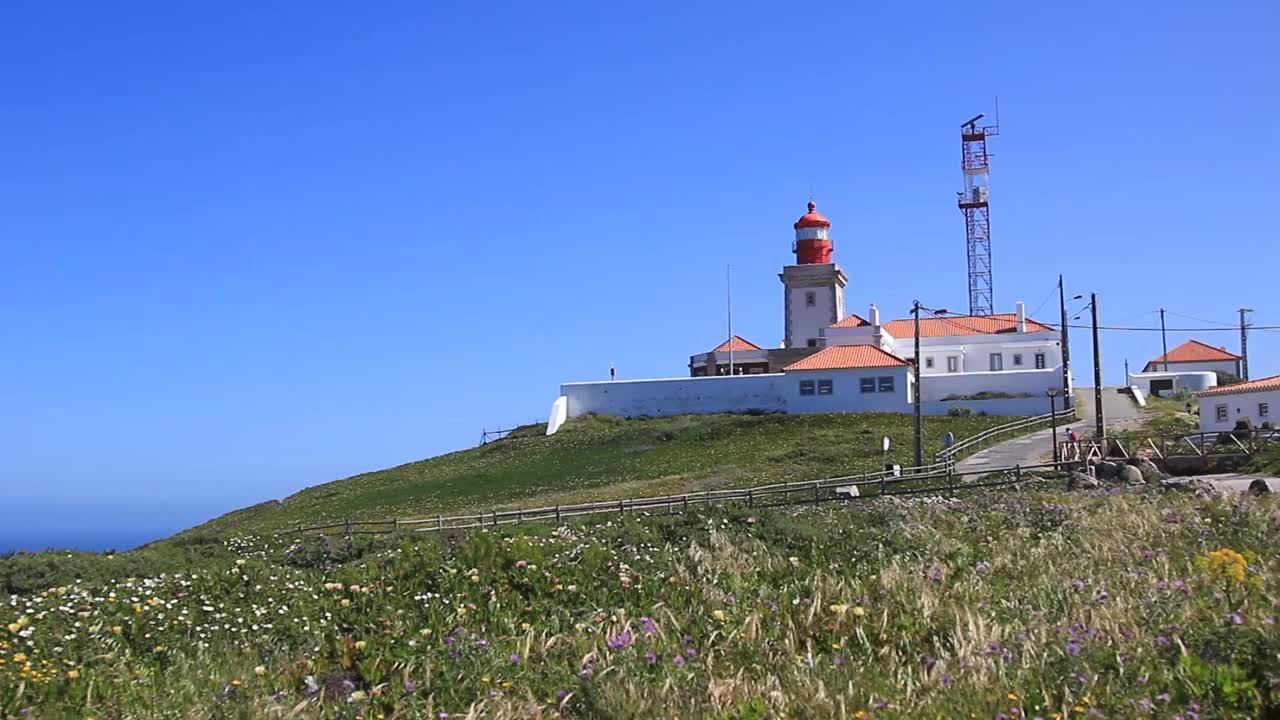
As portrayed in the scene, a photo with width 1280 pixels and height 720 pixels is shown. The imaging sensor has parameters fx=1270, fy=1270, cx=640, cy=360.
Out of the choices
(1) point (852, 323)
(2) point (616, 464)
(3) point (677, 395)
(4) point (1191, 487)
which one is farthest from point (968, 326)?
(4) point (1191, 487)

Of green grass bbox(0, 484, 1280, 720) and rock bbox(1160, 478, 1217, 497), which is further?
rock bbox(1160, 478, 1217, 497)

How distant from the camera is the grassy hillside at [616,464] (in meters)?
48.5

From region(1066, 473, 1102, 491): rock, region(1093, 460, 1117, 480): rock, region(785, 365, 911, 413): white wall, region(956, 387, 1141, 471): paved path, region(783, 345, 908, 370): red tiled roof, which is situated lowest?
region(1066, 473, 1102, 491): rock

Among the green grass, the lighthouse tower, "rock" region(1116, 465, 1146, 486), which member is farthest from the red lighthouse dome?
the green grass

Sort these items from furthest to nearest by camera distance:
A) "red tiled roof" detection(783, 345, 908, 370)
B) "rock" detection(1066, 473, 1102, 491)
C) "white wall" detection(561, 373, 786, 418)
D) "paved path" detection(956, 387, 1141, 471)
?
"white wall" detection(561, 373, 786, 418)
"red tiled roof" detection(783, 345, 908, 370)
"paved path" detection(956, 387, 1141, 471)
"rock" detection(1066, 473, 1102, 491)

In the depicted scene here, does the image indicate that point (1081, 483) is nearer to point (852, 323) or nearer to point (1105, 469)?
point (1105, 469)

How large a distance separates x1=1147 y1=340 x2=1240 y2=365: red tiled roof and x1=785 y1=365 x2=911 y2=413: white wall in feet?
102

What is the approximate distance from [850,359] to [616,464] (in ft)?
58.3

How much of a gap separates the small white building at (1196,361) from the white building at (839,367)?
17194 millimetres

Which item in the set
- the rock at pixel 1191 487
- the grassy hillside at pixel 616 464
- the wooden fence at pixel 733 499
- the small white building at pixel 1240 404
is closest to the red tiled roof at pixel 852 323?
the grassy hillside at pixel 616 464

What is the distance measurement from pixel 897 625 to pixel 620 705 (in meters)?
3.12

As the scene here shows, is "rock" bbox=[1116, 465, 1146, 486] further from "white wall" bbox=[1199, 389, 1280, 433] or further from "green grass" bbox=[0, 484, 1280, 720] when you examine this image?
"white wall" bbox=[1199, 389, 1280, 433]

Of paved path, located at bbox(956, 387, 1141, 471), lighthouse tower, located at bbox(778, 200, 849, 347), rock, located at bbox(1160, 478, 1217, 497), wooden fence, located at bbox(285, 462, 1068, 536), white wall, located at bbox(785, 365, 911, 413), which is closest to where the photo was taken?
rock, located at bbox(1160, 478, 1217, 497)

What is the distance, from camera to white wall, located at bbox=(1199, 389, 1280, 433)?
51500 millimetres
